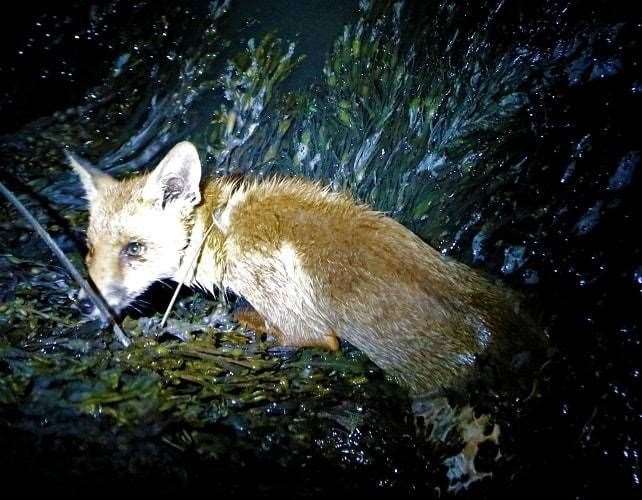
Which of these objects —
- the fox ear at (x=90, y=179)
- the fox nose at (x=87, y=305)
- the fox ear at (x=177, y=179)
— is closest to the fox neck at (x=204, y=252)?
the fox ear at (x=177, y=179)

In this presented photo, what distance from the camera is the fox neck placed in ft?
15.6

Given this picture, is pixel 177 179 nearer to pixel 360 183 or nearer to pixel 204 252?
pixel 204 252

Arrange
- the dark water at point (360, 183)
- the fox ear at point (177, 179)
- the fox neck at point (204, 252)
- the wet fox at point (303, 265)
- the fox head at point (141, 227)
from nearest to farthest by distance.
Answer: the dark water at point (360, 183)
the wet fox at point (303, 265)
the fox ear at point (177, 179)
the fox head at point (141, 227)
the fox neck at point (204, 252)

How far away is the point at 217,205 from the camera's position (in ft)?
16.1

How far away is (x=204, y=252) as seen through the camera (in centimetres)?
480

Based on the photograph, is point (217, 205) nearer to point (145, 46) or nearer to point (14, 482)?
point (14, 482)

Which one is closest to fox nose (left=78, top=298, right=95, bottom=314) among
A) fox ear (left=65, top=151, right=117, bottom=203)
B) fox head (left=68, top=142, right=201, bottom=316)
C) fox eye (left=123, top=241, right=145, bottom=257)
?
fox head (left=68, top=142, right=201, bottom=316)

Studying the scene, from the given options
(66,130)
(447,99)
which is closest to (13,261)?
(66,130)

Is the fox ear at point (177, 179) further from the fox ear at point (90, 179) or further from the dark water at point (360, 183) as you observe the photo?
the dark water at point (360, 183)

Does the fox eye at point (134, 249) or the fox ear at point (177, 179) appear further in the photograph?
the fox eye at point (134, 249)

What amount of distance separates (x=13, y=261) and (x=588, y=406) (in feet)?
17.2

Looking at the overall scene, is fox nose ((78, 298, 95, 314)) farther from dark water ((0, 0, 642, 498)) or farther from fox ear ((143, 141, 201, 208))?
fox ear ((143, 141, 201, 208))

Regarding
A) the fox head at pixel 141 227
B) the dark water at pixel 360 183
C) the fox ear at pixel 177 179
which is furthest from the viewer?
the fox head at pixel 141 227

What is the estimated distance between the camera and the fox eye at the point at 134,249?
4590mm
